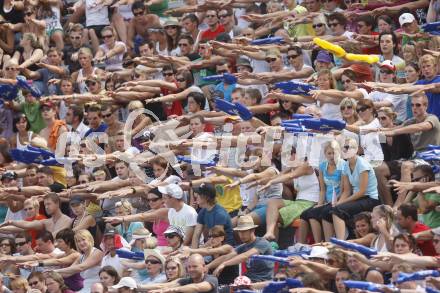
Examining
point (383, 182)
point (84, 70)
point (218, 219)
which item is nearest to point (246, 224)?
point (218, 219)

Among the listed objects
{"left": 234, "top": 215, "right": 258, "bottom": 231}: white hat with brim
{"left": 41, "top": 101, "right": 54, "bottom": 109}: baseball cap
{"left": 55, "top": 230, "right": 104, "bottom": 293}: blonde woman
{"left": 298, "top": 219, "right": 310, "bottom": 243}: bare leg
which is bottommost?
{"left": 55, "top": 230, "right": 104, "bottom": 293}: blonde woman

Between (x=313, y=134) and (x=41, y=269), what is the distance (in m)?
3.62

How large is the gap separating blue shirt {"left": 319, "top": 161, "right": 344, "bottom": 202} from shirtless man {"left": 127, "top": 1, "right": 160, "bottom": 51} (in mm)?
6724

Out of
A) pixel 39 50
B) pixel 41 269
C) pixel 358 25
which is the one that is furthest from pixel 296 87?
pixel 39 50

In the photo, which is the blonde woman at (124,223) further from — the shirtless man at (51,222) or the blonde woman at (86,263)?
the shirtless man at (51,222)

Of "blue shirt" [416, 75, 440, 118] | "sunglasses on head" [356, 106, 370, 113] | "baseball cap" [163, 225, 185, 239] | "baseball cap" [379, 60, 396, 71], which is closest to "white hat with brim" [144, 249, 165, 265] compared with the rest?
"baseball cap" [163, 225, 185, 239]

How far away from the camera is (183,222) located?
1883cm

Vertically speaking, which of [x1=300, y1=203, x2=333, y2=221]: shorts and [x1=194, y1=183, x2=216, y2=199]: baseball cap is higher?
[x1=194, y1=183, x2=216, y2=199]: baseball cap

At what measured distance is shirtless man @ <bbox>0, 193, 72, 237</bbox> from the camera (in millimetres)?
20359

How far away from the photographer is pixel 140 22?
24500 mm

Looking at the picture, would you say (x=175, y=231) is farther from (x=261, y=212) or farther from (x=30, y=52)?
(x=30, y=52)

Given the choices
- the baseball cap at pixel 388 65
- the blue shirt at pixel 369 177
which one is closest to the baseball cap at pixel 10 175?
the baseball cap at pixel 388 65

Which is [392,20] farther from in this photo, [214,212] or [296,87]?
[214,212]

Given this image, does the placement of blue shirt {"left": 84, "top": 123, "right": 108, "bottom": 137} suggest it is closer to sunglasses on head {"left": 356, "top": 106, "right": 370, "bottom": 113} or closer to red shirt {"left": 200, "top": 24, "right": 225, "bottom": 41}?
red shirt {"left": 200, "top": 24, "right": 225, "bottom": 41}
